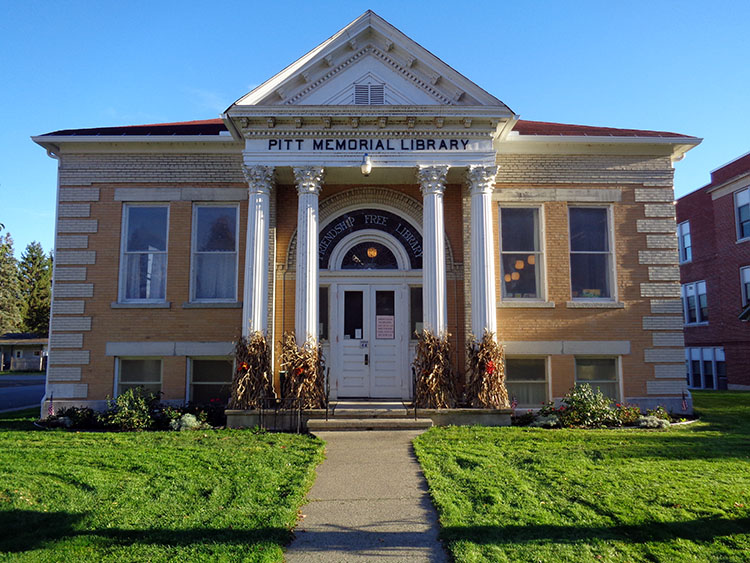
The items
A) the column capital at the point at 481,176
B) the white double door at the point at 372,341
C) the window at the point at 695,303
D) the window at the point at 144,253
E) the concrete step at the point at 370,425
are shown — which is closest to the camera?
the concrete step at the point at 370,425

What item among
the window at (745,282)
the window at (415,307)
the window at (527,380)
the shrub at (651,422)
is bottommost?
the shrub at (651,422)

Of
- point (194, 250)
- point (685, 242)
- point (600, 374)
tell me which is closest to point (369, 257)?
point (194, 250)

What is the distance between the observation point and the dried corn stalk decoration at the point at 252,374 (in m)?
11.0

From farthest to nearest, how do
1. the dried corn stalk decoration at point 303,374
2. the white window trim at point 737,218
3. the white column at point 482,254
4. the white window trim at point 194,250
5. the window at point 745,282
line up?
1. the window at point 745,282
2. the white window trim at point 737,218
3. the white window trim at point 194,250
4. the white column at point 482,254
5. the dried corn stalk decoration at point 303,374

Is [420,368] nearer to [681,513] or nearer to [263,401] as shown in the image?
[263,401]

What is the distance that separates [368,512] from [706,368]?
27.7m

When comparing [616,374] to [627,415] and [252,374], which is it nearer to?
[627,415]

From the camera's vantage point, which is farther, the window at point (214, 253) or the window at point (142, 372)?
the window at point (214, 253)

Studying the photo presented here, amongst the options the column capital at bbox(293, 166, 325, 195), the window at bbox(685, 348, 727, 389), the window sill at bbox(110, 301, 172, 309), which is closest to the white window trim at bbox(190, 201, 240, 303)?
the window sill at bbox(110, 301, 172, 309)

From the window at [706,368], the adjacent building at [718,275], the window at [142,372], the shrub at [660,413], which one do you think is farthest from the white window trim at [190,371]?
the window at [706,368]

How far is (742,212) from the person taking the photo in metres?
24.6

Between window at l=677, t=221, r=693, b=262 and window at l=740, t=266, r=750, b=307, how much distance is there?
4.12 meters

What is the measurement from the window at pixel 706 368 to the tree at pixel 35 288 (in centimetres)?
5408

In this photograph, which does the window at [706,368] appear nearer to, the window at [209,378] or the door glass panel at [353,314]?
the door glass panel at [353,314]
